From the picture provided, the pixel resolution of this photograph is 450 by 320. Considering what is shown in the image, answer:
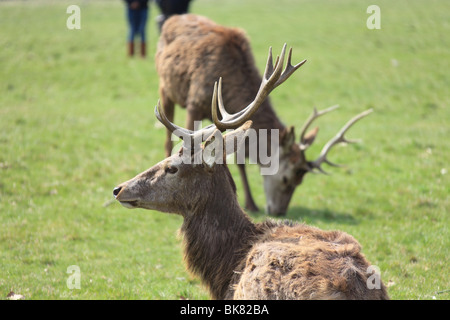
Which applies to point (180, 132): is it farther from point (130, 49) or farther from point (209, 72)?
point (130, 49)

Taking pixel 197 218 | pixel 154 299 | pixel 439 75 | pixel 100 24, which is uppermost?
pixel 197 218

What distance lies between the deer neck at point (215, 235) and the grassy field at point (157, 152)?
2.20 feet

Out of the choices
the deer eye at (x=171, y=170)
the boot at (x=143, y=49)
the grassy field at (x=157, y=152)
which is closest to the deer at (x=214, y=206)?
the deer eye at (x=171, y=170)

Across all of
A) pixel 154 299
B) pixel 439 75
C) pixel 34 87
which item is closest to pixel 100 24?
pixel 34 87

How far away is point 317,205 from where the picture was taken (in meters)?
8.58

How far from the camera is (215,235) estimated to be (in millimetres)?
4953

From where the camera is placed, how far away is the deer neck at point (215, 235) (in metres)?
4.87

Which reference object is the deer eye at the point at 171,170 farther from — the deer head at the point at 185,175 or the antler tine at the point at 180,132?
the antler tine at the point at 180,132

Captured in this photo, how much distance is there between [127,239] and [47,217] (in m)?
1.26

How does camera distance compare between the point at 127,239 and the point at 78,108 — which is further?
the point at 78,108

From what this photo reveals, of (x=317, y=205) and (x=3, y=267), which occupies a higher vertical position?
(x=3, y=267)

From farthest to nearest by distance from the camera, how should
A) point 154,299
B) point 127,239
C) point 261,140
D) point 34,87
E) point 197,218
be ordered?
point 34,87 < point 261,140 < point 127,239 < point 154,299 < point 197,218

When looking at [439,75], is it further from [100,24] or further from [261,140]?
[100,24]

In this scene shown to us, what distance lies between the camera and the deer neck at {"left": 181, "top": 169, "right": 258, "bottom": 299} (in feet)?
16.0
